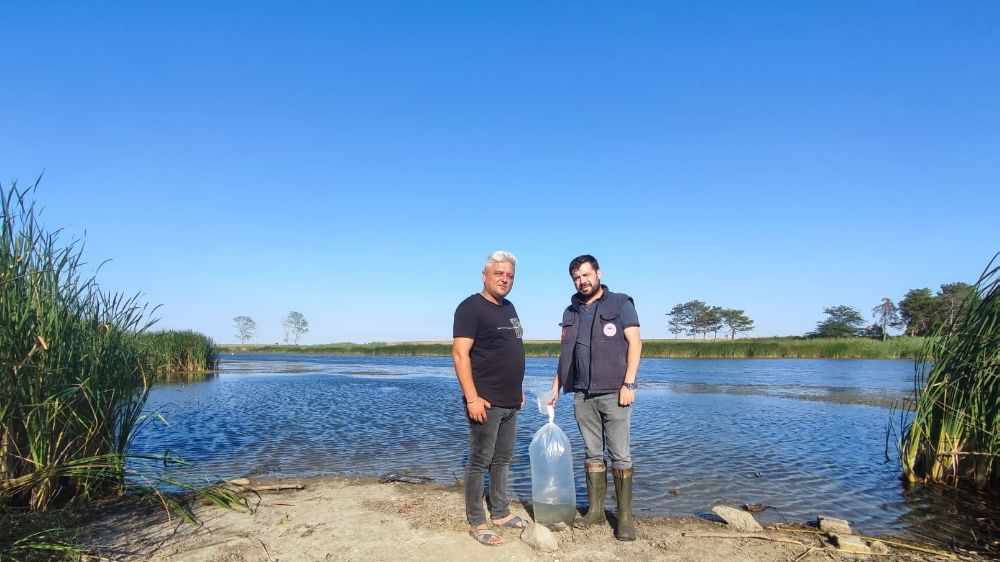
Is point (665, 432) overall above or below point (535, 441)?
below

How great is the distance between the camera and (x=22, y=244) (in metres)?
4.31

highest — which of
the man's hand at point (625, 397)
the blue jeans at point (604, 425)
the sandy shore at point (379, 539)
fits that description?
the man's hand at point (625, 397)

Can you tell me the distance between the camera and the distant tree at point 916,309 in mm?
65000

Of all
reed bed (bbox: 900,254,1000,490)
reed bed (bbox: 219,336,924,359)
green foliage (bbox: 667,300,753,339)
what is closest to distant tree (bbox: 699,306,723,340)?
green foliage (bbox: 667,300,753,339)

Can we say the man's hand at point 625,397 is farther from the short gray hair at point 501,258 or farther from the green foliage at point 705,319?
the green foliage at point 705,319

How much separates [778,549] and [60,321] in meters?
5.83

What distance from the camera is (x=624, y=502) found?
13.5 ft

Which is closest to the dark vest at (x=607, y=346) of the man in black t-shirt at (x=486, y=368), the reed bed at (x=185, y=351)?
the man in black t-shirt at (x=486, y=368)

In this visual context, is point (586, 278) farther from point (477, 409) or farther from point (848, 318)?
point (848, 318)

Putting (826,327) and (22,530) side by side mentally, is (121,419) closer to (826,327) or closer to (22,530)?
(22,530)

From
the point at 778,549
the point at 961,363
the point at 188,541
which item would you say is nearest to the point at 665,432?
the point at 961,363

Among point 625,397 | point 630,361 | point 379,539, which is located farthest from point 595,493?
point 379,539

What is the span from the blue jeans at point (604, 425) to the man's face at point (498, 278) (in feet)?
3.19

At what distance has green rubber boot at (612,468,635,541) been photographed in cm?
405
